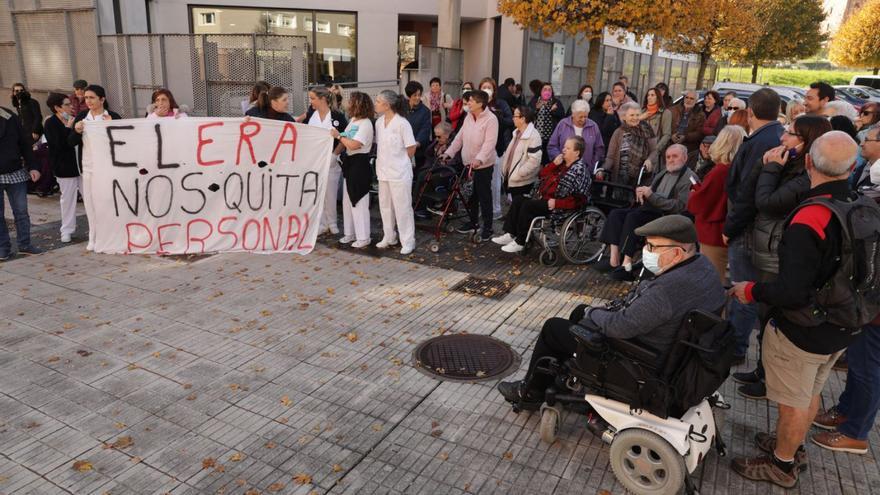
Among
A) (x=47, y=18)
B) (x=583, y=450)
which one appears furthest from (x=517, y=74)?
(x=583, y=450)

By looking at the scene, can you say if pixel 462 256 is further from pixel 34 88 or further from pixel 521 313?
pixel 34 88

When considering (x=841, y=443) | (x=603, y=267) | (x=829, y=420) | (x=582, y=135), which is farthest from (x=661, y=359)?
(x=582, y=135)

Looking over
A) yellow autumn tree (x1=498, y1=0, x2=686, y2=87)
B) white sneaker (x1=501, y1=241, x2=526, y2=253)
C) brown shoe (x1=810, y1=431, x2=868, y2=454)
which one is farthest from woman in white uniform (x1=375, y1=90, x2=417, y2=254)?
yellow autumn tree (x1=498, y1=0, x2=686, y2=87)

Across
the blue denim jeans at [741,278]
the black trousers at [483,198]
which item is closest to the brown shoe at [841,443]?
the blue denim jeans at [741,278]

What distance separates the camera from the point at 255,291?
6.59 meters

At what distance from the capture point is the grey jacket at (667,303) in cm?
332

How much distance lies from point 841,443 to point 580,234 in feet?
13.4

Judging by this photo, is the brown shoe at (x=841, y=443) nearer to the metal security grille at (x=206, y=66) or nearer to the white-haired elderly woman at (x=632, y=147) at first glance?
the white-haired elderly woman at (x=632, y=147)

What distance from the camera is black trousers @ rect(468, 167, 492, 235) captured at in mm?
8352

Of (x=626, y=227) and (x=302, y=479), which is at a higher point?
(x=626, y=227)

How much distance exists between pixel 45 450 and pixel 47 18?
12895 millimetres

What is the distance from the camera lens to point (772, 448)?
12.7 feet

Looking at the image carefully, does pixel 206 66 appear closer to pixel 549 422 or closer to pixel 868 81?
pixel 549 422

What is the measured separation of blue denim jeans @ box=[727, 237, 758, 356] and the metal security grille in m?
9.11
